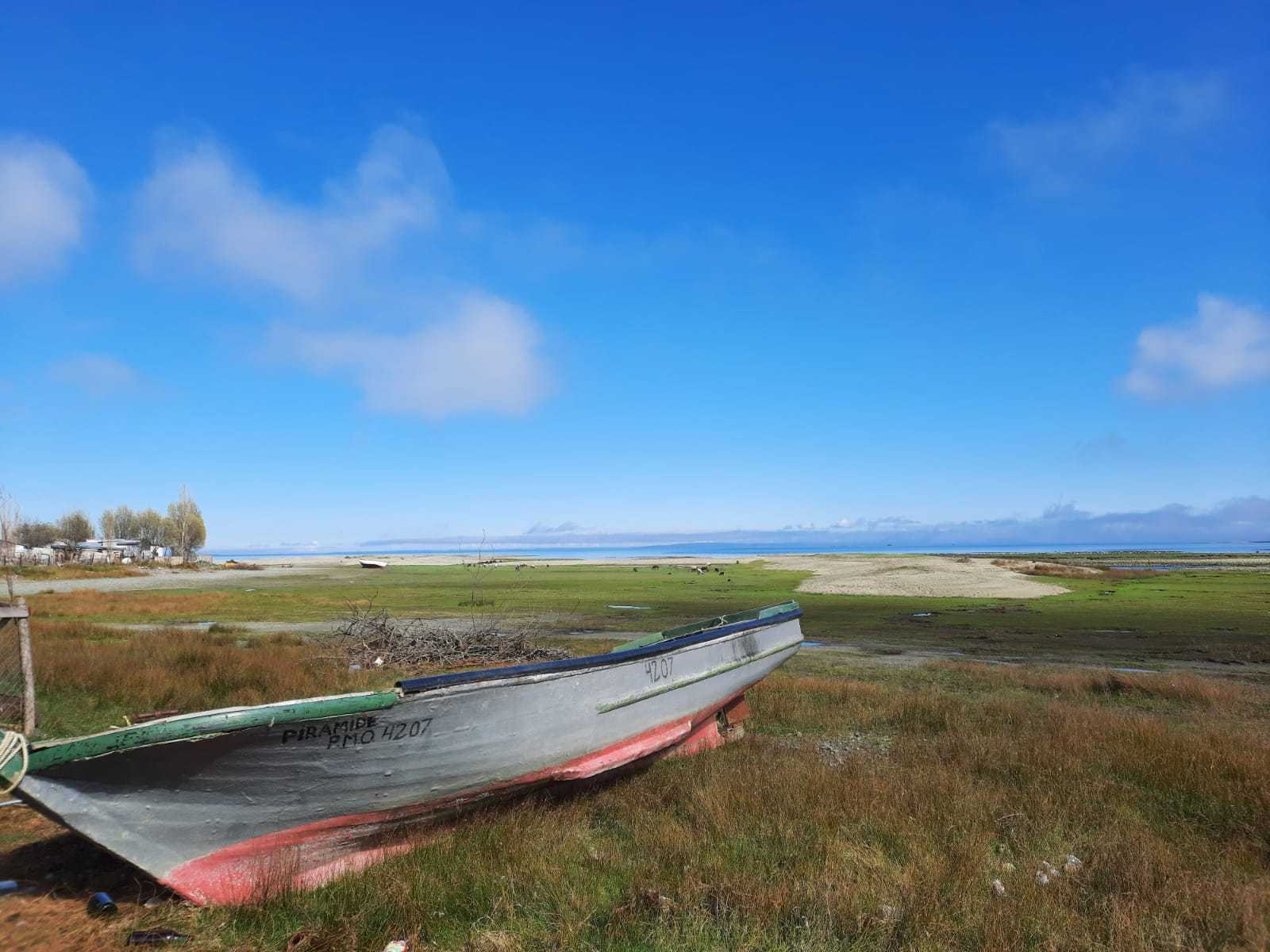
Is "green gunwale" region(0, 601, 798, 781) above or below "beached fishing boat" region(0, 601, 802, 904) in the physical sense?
above

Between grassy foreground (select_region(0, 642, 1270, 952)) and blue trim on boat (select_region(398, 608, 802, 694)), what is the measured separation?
1.40 metres

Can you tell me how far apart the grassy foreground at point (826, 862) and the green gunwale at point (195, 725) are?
116 cm

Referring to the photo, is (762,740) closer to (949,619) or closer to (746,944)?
(746,944)

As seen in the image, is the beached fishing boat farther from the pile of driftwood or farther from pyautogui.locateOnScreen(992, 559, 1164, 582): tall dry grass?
pyautogui.locateOnScreen(992, 559, 1164, 582): tall dry grass

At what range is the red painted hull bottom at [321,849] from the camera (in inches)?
199

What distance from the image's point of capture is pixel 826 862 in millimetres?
5551

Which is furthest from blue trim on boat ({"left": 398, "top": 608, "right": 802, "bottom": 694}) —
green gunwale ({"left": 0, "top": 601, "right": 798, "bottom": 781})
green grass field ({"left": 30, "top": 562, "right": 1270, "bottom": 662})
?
green grass field ({"left": 30, "top": 562, "right": 1270, "bottom": 662})

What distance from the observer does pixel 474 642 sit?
49.1 ft

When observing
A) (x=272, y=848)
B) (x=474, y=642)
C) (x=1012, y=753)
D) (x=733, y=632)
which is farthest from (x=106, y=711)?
(x=1012, y=753)

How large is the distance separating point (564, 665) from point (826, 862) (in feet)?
9.39

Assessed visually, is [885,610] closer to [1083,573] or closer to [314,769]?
[314,769]

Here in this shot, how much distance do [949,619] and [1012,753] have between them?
2186cm

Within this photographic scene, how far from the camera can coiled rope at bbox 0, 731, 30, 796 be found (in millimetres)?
4254

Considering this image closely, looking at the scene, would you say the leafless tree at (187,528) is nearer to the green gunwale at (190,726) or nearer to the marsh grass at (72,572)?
the marsh grass at (72,572)
